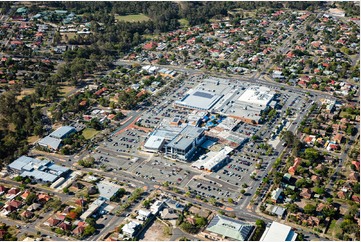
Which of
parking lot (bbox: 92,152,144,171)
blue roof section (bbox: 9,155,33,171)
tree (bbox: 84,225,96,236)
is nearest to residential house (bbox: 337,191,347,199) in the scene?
parking lot (bbox: 92,152,144,171)

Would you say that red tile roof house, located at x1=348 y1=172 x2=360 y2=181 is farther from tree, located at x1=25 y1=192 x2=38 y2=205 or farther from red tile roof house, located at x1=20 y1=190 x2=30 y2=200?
red tile roof house, located at x1=20 y1=190 x2=30 y2=200

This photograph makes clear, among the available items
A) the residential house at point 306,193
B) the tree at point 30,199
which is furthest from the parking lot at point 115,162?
the residential house at point 306,193

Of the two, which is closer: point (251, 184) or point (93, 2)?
point (251, 184)

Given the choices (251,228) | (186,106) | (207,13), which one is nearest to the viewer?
(251,228)

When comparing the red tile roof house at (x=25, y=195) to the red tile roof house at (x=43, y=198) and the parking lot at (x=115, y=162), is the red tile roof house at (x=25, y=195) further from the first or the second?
the parking lot at (x=115, y=162)

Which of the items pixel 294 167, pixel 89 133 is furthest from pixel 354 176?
pixel 89 133

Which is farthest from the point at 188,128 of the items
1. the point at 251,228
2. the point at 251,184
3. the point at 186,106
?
the point at 251,228

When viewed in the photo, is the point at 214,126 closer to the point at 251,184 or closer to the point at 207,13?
the point at 251,184

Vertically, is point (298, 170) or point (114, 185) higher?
point (298, 170)
